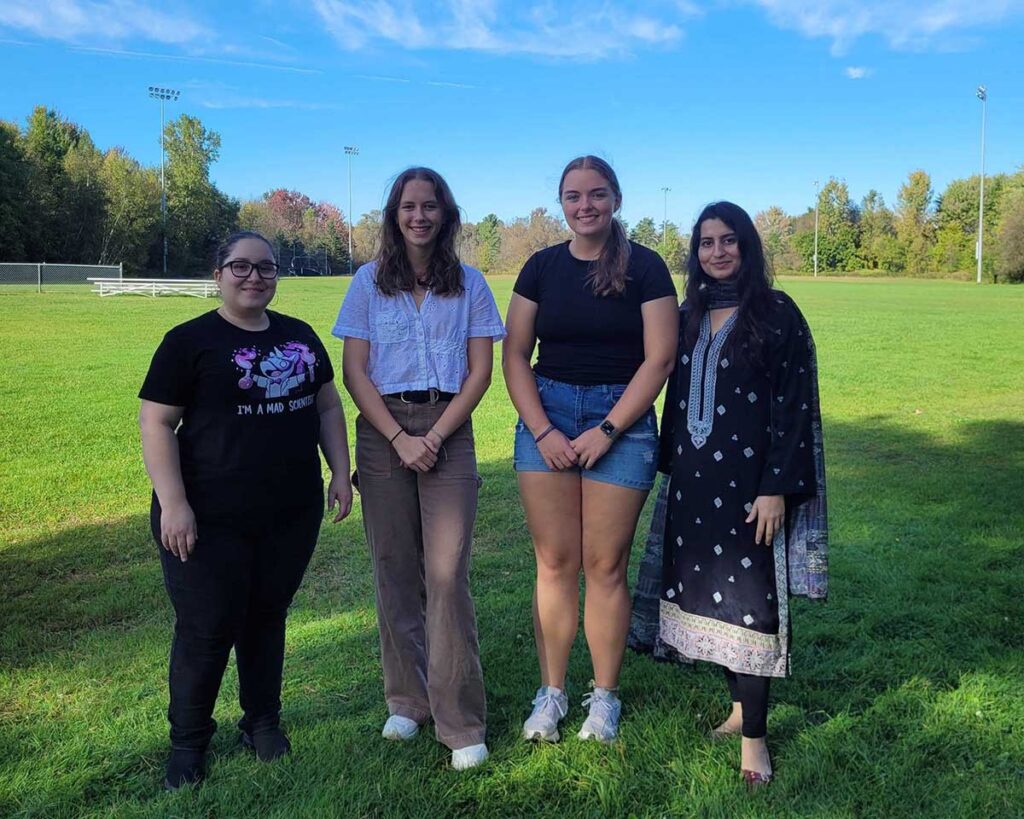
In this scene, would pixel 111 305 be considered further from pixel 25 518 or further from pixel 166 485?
pixel 166 485

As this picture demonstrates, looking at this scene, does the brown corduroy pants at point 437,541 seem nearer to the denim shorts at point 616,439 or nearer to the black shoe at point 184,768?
the denim shorts at point 616,439

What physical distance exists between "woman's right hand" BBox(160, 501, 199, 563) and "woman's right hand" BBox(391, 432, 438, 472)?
2.33ft

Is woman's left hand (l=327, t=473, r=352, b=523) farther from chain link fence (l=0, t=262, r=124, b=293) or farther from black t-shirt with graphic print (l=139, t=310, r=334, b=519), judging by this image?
chain link fence (l=0, t=262, r=124, b=293)

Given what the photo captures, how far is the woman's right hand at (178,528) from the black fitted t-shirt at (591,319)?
1.30 metres

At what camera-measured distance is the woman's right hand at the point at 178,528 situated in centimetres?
265

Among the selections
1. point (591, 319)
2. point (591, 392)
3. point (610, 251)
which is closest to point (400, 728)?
point (591, 392)

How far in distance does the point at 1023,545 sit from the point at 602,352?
13.2ft

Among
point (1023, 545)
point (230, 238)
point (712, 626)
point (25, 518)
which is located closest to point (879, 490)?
point (1023, 545)

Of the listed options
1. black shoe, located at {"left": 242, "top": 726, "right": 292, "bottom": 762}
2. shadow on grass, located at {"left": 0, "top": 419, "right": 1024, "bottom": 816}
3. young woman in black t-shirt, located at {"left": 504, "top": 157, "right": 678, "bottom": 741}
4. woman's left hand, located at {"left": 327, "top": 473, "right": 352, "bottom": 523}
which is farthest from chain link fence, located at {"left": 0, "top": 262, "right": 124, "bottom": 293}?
young woman in black t-shirt, located at {"left": 504, "top": 157, "right": 678, "bottom": 741}

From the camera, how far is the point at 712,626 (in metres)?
2.94

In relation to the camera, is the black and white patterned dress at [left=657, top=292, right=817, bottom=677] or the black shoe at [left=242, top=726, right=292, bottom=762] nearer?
the black and white patterned dress at [left=657, top=292, right=817, bottom=677]

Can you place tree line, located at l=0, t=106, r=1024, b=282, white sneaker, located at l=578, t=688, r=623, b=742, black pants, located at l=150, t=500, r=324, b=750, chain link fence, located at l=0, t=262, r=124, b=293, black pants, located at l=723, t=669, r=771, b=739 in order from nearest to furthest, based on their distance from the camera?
black pants, located at l=150, t=500, r=324, b=750
black pants, located at l=723, t=669, r=771, b=739
white sneaker, located at l=578, t=688, r=623, b=742
chain link fence, located at l=0, t=262, r=124, b=293
tree line, located at l=0, t=106, r=1024, b=282

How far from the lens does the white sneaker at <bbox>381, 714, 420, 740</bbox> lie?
3.15 metres

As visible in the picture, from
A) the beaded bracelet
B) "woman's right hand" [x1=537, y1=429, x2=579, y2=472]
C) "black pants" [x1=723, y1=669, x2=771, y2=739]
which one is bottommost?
"black pants" [x1=723, y1=669, x2=771, y2=739]
